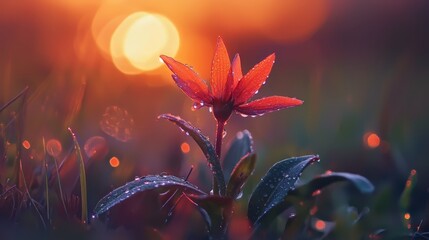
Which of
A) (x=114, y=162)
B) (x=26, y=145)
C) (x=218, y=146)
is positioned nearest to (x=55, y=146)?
(x=26, y=145)

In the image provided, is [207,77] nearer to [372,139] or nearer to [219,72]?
[372,139]

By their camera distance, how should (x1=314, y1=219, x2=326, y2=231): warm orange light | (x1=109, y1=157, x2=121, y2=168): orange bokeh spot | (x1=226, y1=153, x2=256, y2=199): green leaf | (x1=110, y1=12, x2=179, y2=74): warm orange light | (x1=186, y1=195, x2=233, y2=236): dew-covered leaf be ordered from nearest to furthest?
(x1=186, y1=195, x2=233, y2=236): dew-covered leaf, (x1=226, y1=153, x2=256, y2=199): green leaf, (x1=314, y1=219, x2=326, y2=231): warm orange light, (x1=109, y1=157, x2=121, y2=168): orange bokeh spot, (x1=110, y1=12, x2=179, y2=74): warm orange light

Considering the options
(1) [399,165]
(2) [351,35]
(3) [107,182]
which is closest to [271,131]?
(1) [399,165]

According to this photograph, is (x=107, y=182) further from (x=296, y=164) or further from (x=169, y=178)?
(x=296, y=164)

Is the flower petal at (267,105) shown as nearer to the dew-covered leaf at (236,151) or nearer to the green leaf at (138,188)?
the green leaf at (138,188)

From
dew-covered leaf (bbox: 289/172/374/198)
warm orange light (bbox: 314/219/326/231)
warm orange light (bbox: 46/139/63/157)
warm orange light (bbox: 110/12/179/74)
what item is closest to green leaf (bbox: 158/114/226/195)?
dew-covered leaf (bbox: 289/172/374/198)

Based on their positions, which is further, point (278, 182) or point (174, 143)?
point (174, 143)

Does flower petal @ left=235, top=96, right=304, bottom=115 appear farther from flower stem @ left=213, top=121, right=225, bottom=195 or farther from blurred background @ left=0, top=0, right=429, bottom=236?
blurred background @ left=0, top=0, right=429, bottom=236
